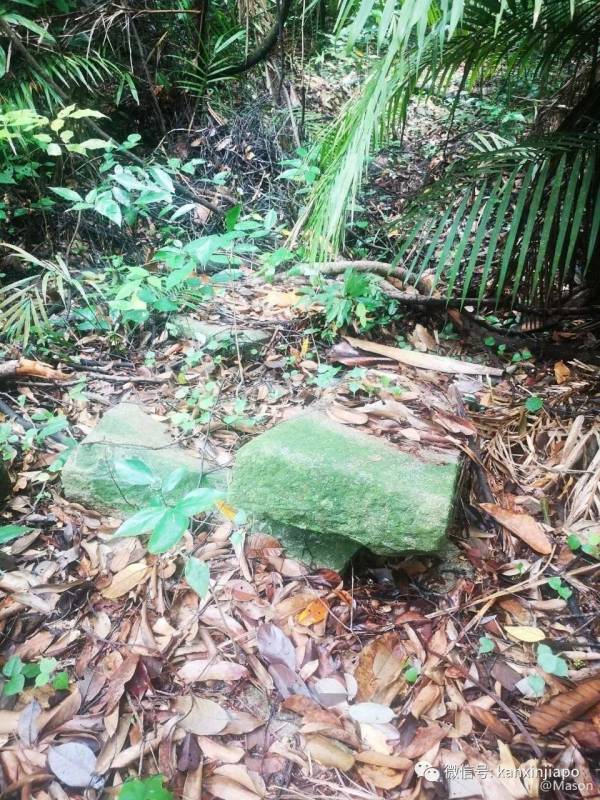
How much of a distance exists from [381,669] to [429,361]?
1.14 m

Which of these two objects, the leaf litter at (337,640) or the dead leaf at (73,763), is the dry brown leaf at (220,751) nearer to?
the leaf litter at (337,640)

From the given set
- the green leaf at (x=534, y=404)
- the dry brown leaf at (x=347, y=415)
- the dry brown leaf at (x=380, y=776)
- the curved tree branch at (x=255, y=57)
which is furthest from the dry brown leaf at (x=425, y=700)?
the curved tree branch at (x=255, y=57)

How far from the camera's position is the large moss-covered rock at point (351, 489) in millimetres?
1291

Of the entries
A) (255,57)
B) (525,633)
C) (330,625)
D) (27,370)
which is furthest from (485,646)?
(255,57)

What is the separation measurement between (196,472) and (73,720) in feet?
2.20

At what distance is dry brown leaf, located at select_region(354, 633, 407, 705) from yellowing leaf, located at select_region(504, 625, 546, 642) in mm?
265

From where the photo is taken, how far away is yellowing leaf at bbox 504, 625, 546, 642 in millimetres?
1263

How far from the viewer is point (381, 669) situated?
123 centimetres

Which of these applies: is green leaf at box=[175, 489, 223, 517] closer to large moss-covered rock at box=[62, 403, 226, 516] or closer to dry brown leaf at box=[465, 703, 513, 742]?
large moss-covered rock at box=[62, 403, 226, 516]

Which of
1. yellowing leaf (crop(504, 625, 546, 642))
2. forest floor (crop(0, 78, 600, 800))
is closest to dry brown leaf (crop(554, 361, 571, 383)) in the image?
forest floor (crop(0, 78, 600, 800))

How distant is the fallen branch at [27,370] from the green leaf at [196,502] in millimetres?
1213

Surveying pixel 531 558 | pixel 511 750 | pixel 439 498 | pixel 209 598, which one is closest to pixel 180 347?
pixel 209 598

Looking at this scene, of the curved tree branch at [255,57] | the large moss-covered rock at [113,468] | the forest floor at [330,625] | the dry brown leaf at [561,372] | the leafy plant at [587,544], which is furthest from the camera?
the curved tree branch at [255,57]

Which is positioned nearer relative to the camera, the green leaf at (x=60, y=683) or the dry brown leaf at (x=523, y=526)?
the green leaf at (x=60, y=683)
